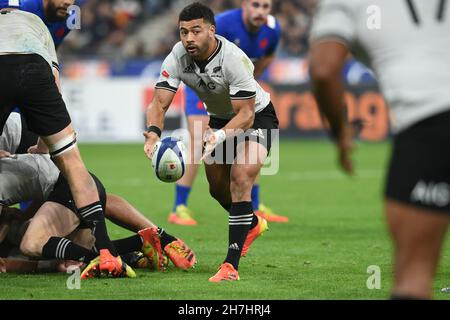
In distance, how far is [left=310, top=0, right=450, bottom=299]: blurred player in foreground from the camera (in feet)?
11.7

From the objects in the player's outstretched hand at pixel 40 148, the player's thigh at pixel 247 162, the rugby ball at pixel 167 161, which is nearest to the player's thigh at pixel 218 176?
the player's thigh at pixel 247 162

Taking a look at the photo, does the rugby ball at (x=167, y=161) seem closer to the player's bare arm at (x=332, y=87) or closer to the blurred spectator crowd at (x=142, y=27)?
the player's bare arm at (x=332, y=87)

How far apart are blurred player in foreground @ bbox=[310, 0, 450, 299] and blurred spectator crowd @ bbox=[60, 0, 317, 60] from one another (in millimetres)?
19923

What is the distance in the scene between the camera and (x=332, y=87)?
3.83 meters

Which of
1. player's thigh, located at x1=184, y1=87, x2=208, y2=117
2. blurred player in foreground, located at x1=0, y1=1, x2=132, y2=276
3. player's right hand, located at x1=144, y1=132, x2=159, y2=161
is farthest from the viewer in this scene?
player's thigh, located at x1=184, y1=87, x2=208, y2=117

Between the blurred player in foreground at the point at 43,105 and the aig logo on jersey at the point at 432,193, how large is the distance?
10.9 ft

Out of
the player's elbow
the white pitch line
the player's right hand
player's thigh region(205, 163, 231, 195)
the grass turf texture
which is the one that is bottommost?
the white pitch line

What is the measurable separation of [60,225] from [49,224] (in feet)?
0.39

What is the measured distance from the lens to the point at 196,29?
269 inches

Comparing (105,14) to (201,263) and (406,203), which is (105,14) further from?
(406,203)

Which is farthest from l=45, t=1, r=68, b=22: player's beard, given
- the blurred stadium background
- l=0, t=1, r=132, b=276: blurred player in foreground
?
the blurred stadium background

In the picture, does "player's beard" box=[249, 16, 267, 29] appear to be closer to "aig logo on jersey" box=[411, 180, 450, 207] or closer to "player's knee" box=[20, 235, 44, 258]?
"player's knee" box=[20, 235, 44, 258]
